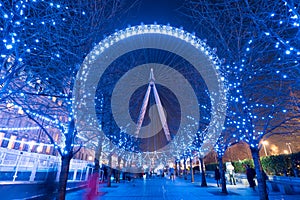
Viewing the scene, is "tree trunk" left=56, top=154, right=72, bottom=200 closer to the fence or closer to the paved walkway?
the fence

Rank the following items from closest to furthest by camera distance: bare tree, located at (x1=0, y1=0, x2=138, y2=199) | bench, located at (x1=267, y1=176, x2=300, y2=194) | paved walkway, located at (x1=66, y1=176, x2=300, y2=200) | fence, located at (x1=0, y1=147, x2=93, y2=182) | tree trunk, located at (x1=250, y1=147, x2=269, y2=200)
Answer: bare tree, located at (x1=0, y1=0, x2=138, y2=199), tree trunk, located at (x1=250, y1=147, x2=269, y2=200), fence, located at (x1=0, y1=147, x2=93, y2=182), paved walkway, located at (x1=66, y1=176, x2=300, y2=200), bench, located at (x1=267, y1=176, x2=300, y2=194)

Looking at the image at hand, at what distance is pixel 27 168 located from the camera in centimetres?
1051

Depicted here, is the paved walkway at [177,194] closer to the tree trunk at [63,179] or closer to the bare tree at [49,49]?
the tree trunk at [63,179]

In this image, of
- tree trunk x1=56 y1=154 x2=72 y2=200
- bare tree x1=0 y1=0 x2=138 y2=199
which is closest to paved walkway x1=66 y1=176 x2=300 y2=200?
tree trunk x1=56 y1=154 x2=72 y2=200

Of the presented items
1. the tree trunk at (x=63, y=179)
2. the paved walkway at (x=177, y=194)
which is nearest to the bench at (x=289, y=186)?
the paved walkway at (x=177, y=194)

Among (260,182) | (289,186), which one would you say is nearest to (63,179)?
(260,182)

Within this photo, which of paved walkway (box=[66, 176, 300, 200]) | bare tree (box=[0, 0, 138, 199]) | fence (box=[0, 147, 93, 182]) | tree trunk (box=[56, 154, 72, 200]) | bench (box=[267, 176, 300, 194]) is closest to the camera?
bare tree (box=[0, 0, 138, 199])

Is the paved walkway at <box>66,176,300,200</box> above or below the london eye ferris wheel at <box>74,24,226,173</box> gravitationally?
below

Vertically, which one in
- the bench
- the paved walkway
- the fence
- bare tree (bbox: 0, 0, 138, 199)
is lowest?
the paved walkway

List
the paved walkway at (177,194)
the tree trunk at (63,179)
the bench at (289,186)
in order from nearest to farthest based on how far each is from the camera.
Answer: the tree trunk at (63,179), the paved walkway at (177,194), the bench at (289,186)

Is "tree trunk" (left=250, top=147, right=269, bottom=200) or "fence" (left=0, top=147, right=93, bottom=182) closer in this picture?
"tree trunk" (left=250, top=147, right=269, bottom=200)

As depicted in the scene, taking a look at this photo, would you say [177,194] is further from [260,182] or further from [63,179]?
[63,179]

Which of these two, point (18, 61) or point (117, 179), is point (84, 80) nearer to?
point (18, 61)

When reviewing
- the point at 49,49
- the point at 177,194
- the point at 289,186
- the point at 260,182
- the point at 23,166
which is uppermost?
the point at 49,49
